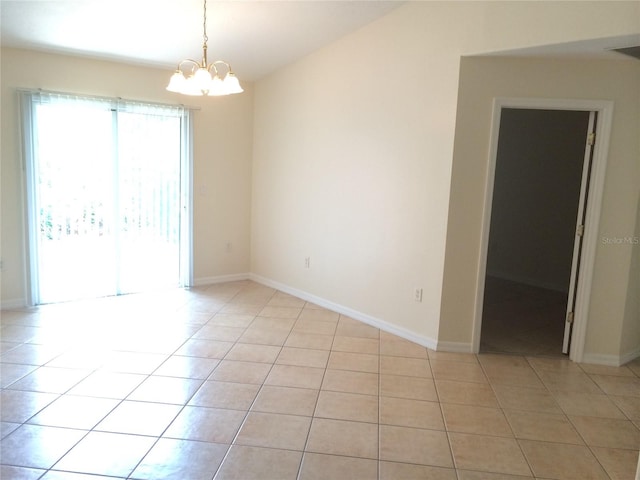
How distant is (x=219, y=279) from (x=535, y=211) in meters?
4.22

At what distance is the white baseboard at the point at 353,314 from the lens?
12.9 ft

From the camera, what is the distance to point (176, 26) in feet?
12.8

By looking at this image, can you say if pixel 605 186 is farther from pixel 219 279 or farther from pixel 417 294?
pixel 219 279

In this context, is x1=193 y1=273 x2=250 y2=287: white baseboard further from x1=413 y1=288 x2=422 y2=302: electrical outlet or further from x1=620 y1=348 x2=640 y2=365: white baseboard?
x1=620 y1=348 x2=640 y2=365: white baseboard

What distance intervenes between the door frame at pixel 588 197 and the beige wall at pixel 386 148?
20 centimetres

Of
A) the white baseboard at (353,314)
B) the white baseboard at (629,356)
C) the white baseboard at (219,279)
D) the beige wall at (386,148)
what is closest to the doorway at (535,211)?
the white baseboard at (629,356)

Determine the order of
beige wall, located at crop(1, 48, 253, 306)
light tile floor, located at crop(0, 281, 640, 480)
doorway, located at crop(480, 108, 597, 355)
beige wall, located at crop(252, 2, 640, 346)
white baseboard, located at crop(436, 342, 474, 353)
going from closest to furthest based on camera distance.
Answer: light tile floor, located at crop(0, 281, 640, 480)
beige wall, located at crop(252, 2, 640, 346)
white baseboard, located at crop(436, 342, 474, 353)
beige wall, located at crop(1, 48, 253, 306)
doorway, located at crop(480, 108, 597, 355)

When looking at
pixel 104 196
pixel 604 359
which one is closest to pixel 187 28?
pixel 104 196

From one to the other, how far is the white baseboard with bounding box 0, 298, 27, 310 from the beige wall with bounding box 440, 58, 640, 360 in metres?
4.00

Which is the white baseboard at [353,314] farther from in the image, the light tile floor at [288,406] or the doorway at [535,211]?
the doorway at [535,211]

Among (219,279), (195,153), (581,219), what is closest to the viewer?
(581,219)

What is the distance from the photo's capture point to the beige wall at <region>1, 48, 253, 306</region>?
4297 millimetres

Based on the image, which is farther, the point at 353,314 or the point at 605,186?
the point at 353,314

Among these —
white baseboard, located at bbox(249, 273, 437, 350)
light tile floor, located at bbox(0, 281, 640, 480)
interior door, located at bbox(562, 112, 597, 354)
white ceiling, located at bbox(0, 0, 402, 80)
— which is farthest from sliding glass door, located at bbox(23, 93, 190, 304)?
interior door, located at bbox(562, 112, 597, 354)
